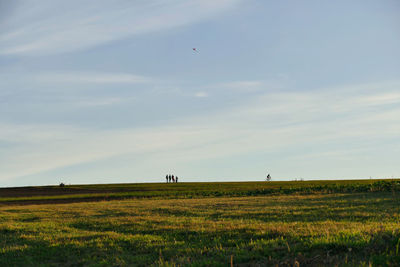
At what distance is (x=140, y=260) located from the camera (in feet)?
34.3

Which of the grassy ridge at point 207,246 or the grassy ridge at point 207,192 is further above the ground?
the grassy ridge at point 207,246

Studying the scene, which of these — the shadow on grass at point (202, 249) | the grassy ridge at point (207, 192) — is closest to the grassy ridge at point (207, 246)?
the shadow on grass at point (202, 249)

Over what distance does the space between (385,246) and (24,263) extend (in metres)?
11.2

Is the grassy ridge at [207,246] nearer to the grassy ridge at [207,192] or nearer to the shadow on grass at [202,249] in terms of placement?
the shadow on grass at [202,249]

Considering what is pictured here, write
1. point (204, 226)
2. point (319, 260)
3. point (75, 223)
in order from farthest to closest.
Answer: point (75, 223) → point (204, 226) → point (319, 260)

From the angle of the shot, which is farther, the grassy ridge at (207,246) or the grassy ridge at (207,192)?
the grassy ridge at (207,192)

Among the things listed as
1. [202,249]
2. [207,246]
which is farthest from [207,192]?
[202,249]

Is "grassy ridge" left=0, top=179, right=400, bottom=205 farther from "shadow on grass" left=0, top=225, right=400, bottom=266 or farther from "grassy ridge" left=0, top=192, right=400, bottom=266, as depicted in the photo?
"shadow on grass" left=0, top=225, right=400, bottom=266

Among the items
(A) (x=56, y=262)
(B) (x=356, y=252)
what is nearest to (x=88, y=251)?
(A) (x=56, y=262)

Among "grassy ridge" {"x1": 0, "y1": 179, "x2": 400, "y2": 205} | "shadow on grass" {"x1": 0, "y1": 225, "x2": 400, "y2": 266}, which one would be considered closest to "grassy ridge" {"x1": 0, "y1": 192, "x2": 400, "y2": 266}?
"shadow on grass" {"x1": 0, "y1": 225, "x2": 400, "y2": 266}

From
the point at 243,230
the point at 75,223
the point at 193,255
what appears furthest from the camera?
the point at 75,223

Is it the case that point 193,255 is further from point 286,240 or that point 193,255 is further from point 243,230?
point 243,230

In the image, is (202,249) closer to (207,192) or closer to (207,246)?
(207,246)

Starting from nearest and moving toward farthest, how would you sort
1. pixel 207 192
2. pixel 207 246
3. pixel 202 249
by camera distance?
pixel 202 249, pixel 207 246, pixel 207 192
